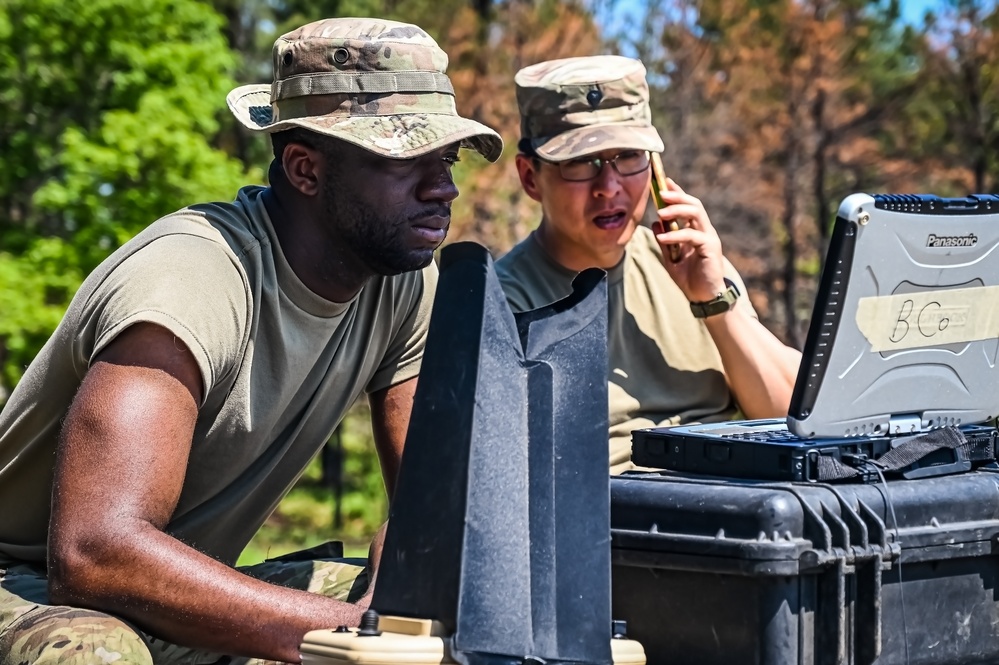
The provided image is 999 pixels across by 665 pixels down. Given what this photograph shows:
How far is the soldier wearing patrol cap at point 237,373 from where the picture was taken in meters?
2.22

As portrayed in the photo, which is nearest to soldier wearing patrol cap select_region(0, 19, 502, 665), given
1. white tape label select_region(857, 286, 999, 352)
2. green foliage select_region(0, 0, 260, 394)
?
white tape label select_region(857, 286, 999, 352)

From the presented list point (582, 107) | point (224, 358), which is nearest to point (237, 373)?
point (224, 358)

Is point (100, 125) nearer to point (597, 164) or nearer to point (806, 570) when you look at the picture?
point (597, 164)

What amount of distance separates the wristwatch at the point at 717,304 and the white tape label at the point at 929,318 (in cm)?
88

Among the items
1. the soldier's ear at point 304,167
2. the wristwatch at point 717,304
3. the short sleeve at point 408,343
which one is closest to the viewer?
the soldier's ear at point 304,167

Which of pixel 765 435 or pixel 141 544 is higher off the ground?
pixel 765 435

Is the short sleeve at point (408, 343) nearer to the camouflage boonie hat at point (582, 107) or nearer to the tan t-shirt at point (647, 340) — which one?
the tan t-shirt at point (647, 340)

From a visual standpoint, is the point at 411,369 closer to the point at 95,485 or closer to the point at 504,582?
the point at 95,485

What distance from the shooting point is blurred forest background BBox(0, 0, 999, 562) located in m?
12.4

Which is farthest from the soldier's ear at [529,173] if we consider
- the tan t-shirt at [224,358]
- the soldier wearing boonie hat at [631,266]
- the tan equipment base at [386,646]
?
the tan equipment base at [386,646]

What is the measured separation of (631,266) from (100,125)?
10.9 meters

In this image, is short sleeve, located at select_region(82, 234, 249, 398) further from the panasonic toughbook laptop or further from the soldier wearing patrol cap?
the panasonic toughbook laptop

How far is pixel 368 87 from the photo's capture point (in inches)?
102

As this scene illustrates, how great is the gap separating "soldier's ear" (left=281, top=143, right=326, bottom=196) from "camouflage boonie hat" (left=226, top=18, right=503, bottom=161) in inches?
2.7
